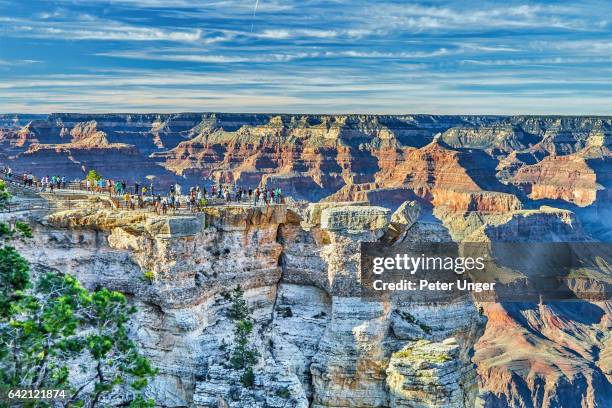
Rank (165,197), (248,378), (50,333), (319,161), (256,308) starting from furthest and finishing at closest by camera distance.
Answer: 1. (319,161)
2. (165,197)
3. (256,308)
4. (248,378)
5. (50,333)

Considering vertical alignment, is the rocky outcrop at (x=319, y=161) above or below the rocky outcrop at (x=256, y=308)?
above

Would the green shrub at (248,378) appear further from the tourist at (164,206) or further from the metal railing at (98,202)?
the tourist at (164,206)

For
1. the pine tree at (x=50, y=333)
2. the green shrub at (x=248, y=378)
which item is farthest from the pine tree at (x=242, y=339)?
the pine tree at (x=50, y=333)

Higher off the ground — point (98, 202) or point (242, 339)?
point (98, 202)

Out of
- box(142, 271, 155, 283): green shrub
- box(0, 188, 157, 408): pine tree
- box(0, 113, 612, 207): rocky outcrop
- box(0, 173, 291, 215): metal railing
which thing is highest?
box(0, 113, 612, 207): rocky outcrop

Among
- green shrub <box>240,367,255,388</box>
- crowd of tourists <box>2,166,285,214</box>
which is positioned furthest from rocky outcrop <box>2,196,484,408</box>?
crowd of tourists <box>2,166,285,214</box>

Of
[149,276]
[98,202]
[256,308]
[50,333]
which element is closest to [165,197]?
[98,202]

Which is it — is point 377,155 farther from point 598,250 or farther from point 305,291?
point 305,291

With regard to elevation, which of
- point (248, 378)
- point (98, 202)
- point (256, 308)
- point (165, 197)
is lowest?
point (248, 378)

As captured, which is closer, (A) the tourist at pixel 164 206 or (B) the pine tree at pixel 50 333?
(B) the pine tree at pixel 50 333

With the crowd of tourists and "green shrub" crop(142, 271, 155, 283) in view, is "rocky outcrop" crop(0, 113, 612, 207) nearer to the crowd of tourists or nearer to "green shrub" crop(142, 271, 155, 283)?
the crowd of tourists

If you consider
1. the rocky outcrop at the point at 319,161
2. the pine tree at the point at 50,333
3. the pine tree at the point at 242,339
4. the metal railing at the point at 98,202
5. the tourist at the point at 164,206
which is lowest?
the pine tree at the point at 50,333

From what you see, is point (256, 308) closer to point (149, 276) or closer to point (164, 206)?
point (149, 276)

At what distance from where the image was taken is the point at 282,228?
1537 inches
